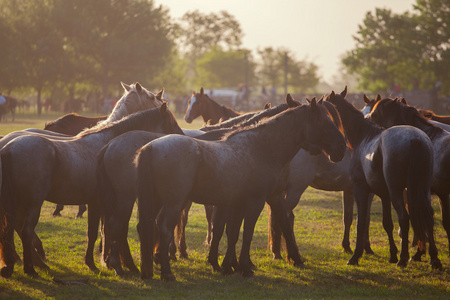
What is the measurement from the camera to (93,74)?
5816 cm

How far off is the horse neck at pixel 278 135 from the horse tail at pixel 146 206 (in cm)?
139

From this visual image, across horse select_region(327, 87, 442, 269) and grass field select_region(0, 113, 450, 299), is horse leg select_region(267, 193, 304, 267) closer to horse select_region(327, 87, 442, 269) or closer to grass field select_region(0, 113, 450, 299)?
grass field select_region(0, 113, 450, 299)

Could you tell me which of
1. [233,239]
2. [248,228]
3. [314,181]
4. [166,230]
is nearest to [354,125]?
[314,181]

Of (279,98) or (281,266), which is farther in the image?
(279,98)

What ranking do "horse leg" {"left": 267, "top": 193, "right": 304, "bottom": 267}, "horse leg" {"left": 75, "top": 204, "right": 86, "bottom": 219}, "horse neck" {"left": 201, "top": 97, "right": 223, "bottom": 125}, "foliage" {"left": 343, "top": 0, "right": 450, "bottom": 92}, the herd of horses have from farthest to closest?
"foliage" {"left": 343, "top": 0, "right": 450, "bottom": 92} < "horse neck" {"left": 201, "top": 97, "right": 223, "bottom": 125} < "horse leg" {"left": 75, "top": 204, "right": 86, "bottom": 219} < "horse leg" {"left": 267, "top": 193, "right": 304, "bottom": 267} < the herd of horses

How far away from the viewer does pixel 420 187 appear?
24.0 ft

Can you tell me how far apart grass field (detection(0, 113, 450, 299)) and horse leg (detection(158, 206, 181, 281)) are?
15cm

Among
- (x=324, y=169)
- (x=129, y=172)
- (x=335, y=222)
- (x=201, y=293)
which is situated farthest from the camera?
(x=335, y=222)

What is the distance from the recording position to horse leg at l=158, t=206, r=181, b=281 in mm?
6438

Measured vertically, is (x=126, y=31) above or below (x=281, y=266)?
above

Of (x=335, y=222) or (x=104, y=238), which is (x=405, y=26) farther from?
(x=104, y=238)

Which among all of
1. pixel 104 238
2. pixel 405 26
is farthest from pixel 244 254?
pixel 405 26

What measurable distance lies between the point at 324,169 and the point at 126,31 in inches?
2124

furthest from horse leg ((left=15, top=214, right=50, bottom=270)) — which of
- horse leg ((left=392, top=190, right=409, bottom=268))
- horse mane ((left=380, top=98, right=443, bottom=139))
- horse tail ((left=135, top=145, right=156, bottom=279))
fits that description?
horse mane ((left=380, top=98, right=443, bottom=139))
